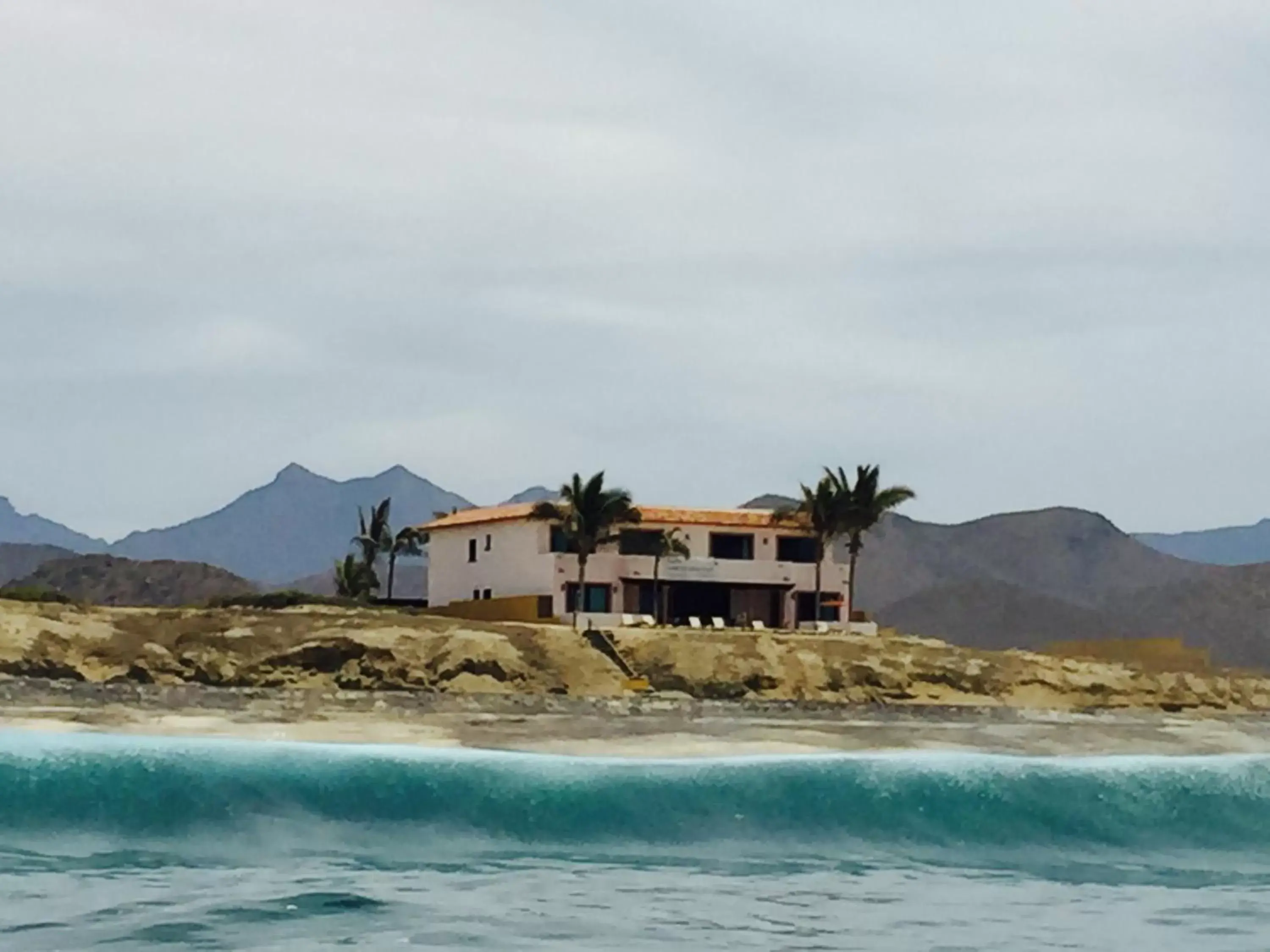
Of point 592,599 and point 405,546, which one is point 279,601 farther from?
point 405,546

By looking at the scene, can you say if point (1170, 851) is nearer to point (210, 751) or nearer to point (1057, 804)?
point (1057, 804)

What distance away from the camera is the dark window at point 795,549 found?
67.0m

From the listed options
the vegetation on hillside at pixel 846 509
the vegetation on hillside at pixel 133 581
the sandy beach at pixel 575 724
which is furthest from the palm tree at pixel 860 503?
the vegetation on hillside at pixel 133 581

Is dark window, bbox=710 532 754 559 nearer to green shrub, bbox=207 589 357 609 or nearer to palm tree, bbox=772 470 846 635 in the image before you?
palm tree, bbox=772 470 846 635

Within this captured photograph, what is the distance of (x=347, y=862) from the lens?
23.4m

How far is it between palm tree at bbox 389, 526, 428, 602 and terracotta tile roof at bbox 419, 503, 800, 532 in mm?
5294

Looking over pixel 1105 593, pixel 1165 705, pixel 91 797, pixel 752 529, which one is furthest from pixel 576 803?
pixel 1105 593

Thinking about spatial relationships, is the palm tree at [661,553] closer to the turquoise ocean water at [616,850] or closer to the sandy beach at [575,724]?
the sandy beach at [575,724]

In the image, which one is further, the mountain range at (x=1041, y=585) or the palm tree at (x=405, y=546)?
the mountain range at (x=1041, y=585)

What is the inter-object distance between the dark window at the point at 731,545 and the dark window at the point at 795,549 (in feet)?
3.73

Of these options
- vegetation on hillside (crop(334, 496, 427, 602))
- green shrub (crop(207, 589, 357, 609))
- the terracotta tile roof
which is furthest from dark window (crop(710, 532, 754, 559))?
vegetation on hillside (crop(334, 496, 427, 602))

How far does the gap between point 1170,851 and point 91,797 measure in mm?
16124

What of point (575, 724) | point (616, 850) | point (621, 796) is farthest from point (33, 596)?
point (616, 850)

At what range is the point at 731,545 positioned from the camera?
66125 mm
